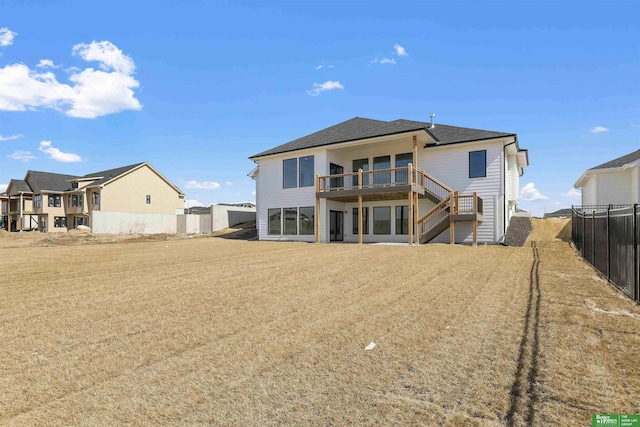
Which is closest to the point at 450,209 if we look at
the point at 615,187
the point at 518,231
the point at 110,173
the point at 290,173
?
the point at 518,231

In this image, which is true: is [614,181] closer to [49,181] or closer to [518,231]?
[518,231]

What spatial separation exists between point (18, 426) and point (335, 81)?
1771 centimetres

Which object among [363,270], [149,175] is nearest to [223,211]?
[149,175]

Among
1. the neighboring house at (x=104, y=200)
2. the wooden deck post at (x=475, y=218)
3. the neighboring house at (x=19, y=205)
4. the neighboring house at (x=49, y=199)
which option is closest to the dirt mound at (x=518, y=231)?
the wooden deck post at (x=475, y=218)

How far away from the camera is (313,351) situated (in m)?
3.90

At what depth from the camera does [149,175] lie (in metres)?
39.6

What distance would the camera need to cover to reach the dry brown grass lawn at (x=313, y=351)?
8.96ft

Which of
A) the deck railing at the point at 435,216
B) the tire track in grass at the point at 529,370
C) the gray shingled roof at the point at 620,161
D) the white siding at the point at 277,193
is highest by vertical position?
the gray shingled roof at the point at 620,161

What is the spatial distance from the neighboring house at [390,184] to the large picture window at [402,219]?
0.06m

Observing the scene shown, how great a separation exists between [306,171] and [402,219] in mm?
6495

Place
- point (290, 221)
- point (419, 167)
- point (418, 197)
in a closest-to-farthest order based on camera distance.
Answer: point (418, 197), point (419, 167), point (290, 221)

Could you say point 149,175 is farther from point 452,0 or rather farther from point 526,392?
point 526,392

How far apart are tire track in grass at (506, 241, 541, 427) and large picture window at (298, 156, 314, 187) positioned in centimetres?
1566

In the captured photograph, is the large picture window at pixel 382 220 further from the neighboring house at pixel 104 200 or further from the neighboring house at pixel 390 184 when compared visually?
the neighboring house at pixel 104 200
